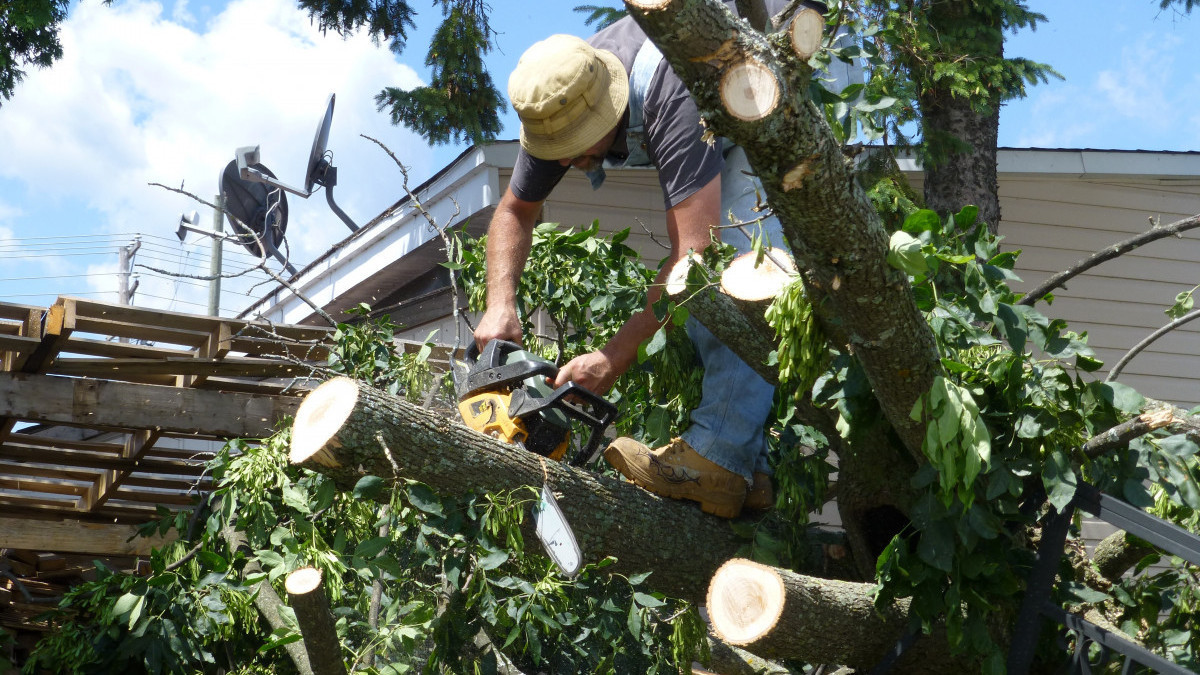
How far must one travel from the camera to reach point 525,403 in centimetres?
290

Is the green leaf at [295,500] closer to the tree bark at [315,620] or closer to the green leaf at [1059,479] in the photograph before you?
the tree bark at [315,620]

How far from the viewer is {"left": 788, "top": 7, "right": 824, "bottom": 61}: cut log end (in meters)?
1.75

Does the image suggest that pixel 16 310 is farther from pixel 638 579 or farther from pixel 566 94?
pixel 638 579

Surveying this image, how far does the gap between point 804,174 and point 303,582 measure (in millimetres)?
1514

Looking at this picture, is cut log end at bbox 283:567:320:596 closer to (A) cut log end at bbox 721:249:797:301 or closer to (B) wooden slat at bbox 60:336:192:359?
(A) cut log end at bbox 721:249:797:301

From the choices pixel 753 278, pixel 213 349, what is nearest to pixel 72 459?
pixel 213 349

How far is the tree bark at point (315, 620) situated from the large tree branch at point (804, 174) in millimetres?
1357

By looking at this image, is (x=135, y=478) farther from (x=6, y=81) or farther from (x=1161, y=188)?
(x=1161, y=188)

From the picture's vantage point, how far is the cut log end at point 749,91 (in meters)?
1.69

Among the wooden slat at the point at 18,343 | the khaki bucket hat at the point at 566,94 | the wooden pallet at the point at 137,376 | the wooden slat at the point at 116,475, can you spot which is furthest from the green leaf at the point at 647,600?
the wooden slat at the point at 116,475

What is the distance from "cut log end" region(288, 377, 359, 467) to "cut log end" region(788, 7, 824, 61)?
1255mm

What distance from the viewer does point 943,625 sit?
2871 millimetres

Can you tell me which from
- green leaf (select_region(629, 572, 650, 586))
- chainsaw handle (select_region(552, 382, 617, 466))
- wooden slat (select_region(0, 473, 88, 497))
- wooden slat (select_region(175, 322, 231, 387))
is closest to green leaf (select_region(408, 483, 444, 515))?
chainsaw handle (select_region(552, 382, 617, 466))

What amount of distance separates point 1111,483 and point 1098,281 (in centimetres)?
585
